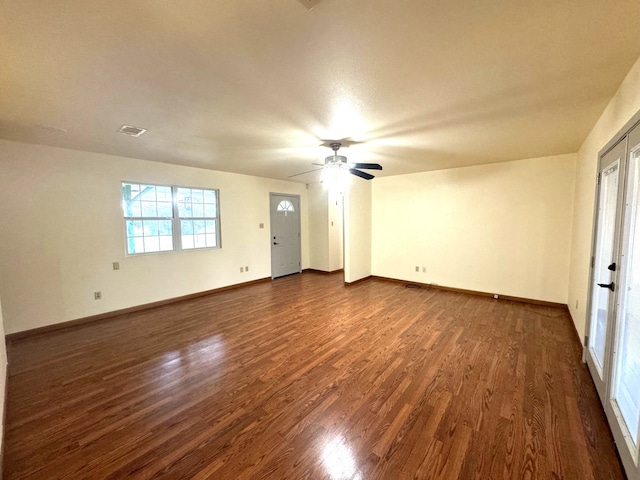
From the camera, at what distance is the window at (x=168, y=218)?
417 centimetres

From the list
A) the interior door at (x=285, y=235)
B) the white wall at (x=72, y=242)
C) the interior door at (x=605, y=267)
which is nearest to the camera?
the interior door at (x=605, y=267)

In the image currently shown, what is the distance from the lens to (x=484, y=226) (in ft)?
15.4

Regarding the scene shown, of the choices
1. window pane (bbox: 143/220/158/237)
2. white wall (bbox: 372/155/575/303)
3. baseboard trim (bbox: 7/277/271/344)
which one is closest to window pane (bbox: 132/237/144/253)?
window pane (bbox: 143/220/158/237)

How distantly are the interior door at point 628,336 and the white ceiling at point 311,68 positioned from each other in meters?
0.74

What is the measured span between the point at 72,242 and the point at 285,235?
12.8ft

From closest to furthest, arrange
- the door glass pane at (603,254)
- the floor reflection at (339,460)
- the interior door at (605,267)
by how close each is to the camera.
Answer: the floor reflection at (339,460), the interior door at (605,267), the door glass pane at (603,254)

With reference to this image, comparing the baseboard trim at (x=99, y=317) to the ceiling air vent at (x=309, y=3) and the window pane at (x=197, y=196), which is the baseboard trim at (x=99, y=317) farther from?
the ceiling air vent at (x=309, y=3)

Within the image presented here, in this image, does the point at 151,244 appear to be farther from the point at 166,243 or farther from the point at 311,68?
the point at 311,68

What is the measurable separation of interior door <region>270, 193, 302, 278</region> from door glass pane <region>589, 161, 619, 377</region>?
5.33 meters

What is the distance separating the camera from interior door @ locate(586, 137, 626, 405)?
1.90 meters

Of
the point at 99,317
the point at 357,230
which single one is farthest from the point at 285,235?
the point at 99,317

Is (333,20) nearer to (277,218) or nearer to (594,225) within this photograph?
(594,225)

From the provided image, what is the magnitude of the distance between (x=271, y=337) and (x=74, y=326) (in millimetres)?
2822

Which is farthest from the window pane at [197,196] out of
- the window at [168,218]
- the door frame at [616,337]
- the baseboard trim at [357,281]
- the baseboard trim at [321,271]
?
the door frame at [616,337]
